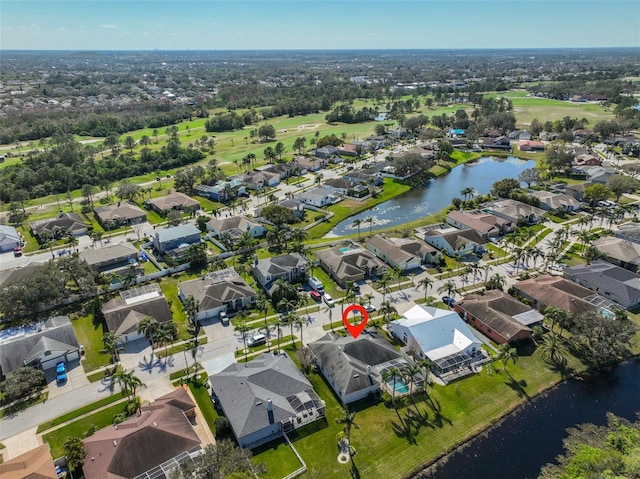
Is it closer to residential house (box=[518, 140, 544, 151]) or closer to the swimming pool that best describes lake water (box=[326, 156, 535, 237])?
residential house (box=[518, 140, 544, 151])

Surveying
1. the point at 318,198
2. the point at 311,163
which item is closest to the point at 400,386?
the point at 318,198

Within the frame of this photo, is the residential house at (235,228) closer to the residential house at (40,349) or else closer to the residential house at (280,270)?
the residential house at (280,270)

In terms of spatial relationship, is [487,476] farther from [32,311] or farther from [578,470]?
[32,311]

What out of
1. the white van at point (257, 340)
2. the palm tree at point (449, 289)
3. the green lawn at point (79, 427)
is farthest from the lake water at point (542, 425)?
the green lawn at point (79, 427)

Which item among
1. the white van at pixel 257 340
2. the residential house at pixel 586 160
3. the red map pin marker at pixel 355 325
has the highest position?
the residential house at pixel 586 160

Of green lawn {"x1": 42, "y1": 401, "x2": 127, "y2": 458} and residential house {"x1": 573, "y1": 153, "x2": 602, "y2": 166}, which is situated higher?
residential house {"x1": 573, "y1": 153, "x2": 602, "y2": 166}

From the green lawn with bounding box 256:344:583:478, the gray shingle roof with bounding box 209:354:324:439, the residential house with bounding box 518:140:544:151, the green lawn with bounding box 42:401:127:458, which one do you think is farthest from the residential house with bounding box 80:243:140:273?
the residential house with bounding box 518:140:544:151

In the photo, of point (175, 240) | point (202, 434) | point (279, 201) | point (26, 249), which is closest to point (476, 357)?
point (202, 434)
